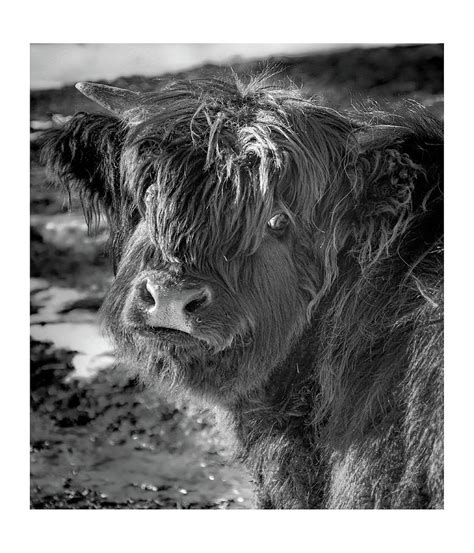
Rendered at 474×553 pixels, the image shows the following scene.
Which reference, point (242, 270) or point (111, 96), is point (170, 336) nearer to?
point (242, 270)

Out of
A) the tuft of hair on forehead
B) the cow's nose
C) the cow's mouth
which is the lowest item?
the cow's mouth

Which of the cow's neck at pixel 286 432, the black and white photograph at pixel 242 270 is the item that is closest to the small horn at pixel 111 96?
the black and white photograph at pixel 242 270

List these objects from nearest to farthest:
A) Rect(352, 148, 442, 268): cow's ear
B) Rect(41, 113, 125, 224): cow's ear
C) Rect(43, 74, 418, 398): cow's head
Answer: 1. Rect(43, 74, 418, 398): cow's head
2. Rect(352, 148, 442, 268): cow's ear
3. Rect(41, 113, 125, 224): cow's ear

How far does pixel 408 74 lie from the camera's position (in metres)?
3.05

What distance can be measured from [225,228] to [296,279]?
0.29 m

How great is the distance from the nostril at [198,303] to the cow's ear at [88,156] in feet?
2.17

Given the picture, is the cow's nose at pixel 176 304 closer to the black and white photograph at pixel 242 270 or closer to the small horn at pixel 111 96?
the black and white photograph at pixel 242 270

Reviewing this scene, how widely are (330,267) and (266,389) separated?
46cm

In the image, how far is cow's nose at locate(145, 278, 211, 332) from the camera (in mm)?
2516

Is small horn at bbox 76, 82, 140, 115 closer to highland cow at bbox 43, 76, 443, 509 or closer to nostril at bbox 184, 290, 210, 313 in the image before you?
highland cow at bbox 43, 76, 443, 509

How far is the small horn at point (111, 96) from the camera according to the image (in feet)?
9.87

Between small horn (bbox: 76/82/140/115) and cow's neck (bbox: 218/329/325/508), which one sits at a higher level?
small horn (bbox: 76/82/140/115)

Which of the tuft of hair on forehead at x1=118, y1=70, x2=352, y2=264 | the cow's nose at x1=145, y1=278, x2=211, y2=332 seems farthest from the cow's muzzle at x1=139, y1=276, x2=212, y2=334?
the tuft of hair on forehead at x1=118, y1=70, x2=352, y2=264
